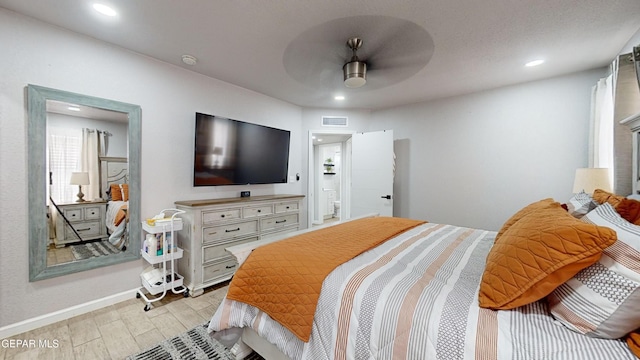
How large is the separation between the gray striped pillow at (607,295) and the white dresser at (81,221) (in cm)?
321

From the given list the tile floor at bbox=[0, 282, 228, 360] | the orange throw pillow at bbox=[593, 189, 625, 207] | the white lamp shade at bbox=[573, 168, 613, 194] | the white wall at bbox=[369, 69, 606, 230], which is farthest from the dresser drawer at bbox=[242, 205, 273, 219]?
the white lamp shade at bbox=[573, 168, 613, 194]

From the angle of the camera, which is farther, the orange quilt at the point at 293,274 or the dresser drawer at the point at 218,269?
the dresser drawer at the point at 218,269

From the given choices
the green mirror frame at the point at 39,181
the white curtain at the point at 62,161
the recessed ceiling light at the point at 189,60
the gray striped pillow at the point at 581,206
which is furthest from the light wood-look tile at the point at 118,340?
the gray striped pillow at the point at 581,206

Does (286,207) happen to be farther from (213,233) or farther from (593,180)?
(593,180)

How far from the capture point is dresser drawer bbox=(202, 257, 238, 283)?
2.49 metres

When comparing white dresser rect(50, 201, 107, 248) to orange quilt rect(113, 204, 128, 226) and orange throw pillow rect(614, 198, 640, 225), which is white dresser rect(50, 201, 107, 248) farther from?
orange throw pillow rect(614, 198, 640, 225)

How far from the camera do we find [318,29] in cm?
194

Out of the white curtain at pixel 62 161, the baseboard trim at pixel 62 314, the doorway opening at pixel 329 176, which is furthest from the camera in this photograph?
the doorway opening at pixel 329 176

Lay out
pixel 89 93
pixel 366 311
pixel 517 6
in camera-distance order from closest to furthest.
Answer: pixel 366 311 → pixel 517 6 → pixel 89 93

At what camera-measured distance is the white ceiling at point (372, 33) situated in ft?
5.54

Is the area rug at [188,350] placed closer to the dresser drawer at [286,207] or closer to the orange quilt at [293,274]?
the orange quilt at [293,274]

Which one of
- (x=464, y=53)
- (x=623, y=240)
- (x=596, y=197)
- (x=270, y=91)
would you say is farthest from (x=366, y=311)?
(x=270, y=91)

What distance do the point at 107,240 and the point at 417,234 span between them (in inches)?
112

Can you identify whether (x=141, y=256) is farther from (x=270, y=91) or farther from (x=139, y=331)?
(x=270, y=91)
